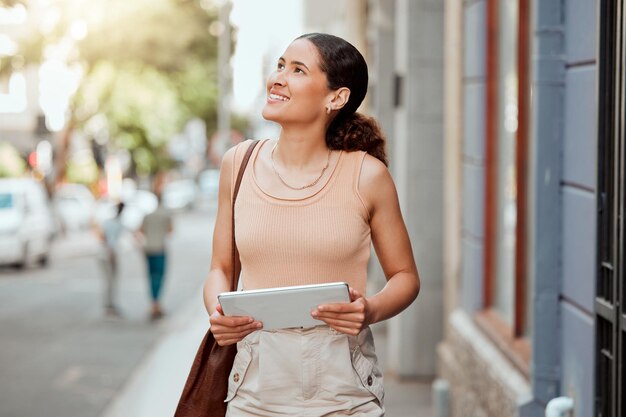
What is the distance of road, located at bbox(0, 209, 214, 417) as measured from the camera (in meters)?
9.76

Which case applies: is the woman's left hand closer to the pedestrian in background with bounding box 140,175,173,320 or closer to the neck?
the neck

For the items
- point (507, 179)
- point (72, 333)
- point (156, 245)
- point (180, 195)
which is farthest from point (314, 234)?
point (180, 195)

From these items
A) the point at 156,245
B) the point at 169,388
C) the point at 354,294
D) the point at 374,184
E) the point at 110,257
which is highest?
the point at 374,184

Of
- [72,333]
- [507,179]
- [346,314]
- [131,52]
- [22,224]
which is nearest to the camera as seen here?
[346,314]

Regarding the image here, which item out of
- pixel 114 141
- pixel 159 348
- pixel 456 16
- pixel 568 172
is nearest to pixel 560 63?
pixel 568 172

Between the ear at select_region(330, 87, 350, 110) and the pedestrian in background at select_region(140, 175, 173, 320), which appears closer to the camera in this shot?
the ear at select_region(330, 87, 350, 110)

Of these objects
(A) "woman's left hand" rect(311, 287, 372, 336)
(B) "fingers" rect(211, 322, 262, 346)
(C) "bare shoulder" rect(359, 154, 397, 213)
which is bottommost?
(B) "fingers" rect(211, 322, 262, 346)

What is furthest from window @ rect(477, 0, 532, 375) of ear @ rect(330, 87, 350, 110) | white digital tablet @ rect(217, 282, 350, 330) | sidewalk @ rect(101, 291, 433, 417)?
white digital tablet @ rect(217, 282, 350, 330)

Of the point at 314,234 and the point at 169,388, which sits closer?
the point at 314,234

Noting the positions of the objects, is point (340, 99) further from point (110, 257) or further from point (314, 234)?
point (110, 257)

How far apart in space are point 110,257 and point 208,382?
1257 cm

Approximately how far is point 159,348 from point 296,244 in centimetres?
985

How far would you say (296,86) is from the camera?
3193 mm

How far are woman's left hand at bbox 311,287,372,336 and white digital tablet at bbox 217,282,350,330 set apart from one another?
0.02 meters
